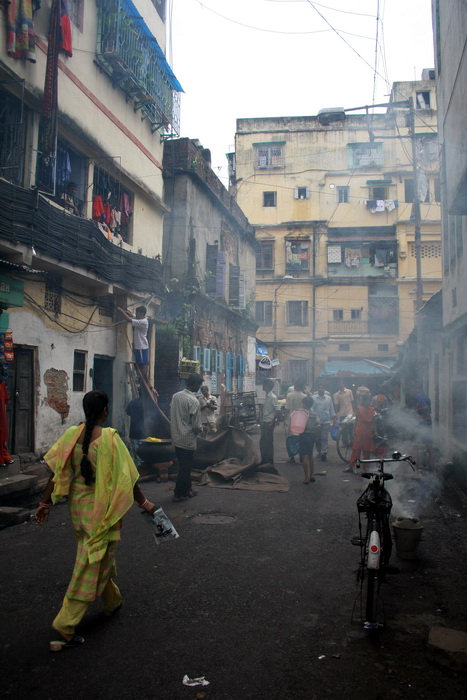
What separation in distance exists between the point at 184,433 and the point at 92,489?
4519 mm

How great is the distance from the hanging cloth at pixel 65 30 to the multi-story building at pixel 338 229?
28.0 m

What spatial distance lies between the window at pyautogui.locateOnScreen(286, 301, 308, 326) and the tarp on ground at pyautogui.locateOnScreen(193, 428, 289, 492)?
27.4 meters

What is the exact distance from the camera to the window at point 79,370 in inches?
430

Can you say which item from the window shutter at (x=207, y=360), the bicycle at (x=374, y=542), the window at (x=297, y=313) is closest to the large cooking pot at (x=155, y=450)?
the bicycle at (x=374, y=542)

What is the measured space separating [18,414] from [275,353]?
29.7 metres

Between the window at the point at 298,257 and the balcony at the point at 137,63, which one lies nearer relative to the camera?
the balcony at the point at 137,63

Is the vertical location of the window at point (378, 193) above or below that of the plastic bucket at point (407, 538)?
above

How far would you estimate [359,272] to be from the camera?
37.5 metres

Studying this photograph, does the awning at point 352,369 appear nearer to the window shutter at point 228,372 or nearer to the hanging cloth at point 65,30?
the window shutter at point 228,372

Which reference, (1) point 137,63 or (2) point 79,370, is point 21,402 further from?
(1) point 137,63

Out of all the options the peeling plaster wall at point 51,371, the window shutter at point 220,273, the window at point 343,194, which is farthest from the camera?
the window at point 343,194

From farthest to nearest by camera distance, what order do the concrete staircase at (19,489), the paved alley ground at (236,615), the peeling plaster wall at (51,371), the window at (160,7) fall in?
the window at (160,7)
the peeling plaster wall at (51,371)
the concrete staircase at (19,489)
the paved alley ground at (236,615)

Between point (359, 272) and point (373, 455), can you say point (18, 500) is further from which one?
point (359, 272)

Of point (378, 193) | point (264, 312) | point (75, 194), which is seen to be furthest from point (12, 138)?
point (378, 193)
